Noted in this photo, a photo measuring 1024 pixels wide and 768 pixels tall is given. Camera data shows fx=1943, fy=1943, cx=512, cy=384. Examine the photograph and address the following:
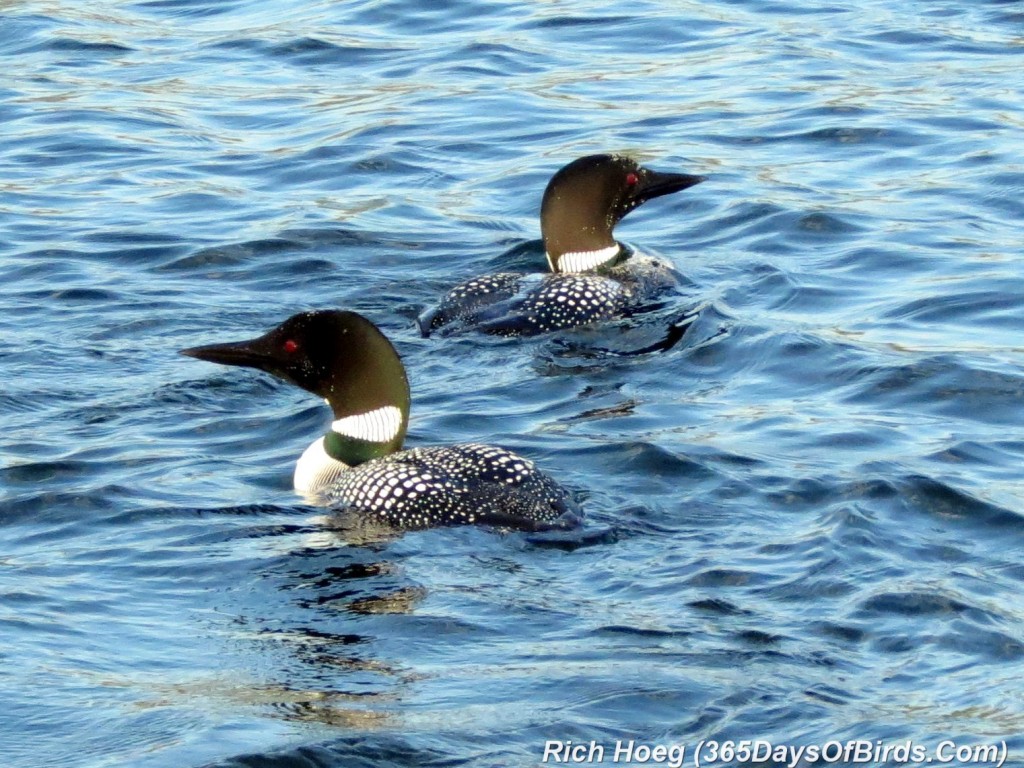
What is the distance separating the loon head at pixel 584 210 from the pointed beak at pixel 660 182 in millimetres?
73

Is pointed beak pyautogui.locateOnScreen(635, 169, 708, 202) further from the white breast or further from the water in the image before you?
the white breast

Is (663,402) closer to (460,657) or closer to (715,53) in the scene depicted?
(460,657)

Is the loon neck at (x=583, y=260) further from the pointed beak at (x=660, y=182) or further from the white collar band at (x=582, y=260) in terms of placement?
the pointed beak at (x=660, y=182)

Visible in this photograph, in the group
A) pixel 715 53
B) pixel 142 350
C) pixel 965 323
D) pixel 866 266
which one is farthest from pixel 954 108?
pixel 142 350

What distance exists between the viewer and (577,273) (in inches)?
347

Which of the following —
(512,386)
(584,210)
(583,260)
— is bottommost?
(512,386)

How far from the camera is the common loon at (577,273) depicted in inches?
324

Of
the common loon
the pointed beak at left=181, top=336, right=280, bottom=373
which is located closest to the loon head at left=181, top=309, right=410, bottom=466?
the pointed beak at left=181, top=336, right=280, bottom=373

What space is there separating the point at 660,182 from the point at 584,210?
0.49 meters

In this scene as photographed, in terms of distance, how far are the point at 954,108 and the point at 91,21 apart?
20.3 ft

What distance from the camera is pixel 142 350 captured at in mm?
7980

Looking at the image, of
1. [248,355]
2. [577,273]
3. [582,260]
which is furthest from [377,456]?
[582,260]

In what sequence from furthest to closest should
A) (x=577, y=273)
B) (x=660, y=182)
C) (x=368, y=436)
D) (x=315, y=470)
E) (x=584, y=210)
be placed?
(x=660, y=182)
(x=584, y=210)
(x=577, y=273)
(x=368, y=436)
(x=315, y=470)

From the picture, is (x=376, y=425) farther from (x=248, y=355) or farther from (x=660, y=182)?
(x=660, y=182)
